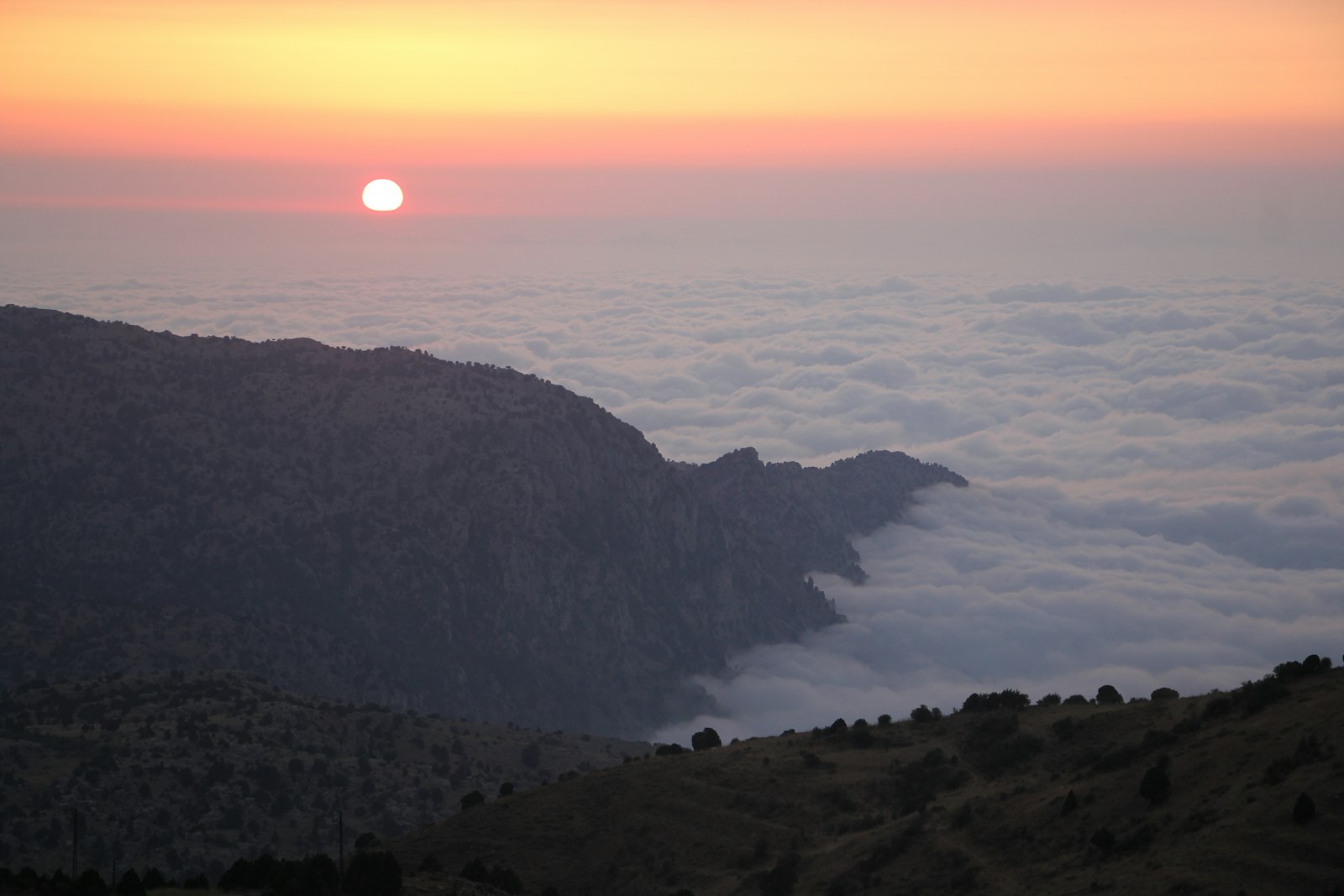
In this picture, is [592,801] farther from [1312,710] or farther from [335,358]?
[335,358]

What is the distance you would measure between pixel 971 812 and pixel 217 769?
4565 cm

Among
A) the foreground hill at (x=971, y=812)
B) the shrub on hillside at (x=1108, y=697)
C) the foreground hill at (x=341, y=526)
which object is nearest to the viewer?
the foreground hill at (x=971, y=812)

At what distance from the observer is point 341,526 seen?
135 meters

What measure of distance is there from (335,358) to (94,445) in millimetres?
27901

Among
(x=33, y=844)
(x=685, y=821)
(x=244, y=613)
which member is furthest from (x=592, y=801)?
→ (x=244, y=613)

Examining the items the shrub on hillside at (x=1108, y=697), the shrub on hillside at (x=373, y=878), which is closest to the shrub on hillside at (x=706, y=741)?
the shrub on hillside at (x=1108, y=697)

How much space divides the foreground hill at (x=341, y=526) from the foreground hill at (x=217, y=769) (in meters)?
21.7

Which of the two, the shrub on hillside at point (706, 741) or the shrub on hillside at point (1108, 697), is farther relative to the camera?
the shrub on hillside at point (706, 741)

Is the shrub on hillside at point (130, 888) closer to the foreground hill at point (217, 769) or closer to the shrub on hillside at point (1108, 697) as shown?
the foreground hill at point (217, 769)

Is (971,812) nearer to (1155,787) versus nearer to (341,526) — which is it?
(1155,787)

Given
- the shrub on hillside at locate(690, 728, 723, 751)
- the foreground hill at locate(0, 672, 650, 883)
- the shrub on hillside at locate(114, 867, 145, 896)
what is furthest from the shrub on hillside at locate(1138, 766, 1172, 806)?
the foreground hill at locate(0, 672, 650, 883)

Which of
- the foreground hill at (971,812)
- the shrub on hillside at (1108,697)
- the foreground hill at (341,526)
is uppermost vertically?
the foreground hill at (341,526)

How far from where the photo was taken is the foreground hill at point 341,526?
12062 centimetres

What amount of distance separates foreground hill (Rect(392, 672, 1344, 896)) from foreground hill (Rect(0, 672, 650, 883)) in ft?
71.8
